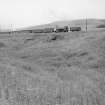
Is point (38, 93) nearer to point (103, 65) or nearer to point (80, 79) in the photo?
point (80, 79)

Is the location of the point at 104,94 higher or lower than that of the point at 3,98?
lower

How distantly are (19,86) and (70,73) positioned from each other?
756 centimetres

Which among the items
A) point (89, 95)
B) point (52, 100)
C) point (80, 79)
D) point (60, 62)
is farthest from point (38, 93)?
point (60, 62)

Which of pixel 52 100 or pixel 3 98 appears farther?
pixel 52 100

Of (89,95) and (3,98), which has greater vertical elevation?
(3,98)

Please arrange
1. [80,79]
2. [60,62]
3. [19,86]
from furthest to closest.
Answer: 1. [60,62]
2. [80,79]
3. [19,86]

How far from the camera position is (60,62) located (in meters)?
23.8

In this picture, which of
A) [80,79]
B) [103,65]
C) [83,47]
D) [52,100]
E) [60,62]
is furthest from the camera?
[83,47]

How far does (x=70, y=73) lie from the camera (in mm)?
17938

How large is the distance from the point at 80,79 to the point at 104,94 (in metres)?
3.70

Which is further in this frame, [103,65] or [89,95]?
[103,65]

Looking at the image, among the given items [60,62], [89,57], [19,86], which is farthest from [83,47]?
[19,86]

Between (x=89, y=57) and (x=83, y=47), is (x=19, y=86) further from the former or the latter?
(x=83, y=47)

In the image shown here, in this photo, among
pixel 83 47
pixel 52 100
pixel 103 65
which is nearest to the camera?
pixel 52 100
